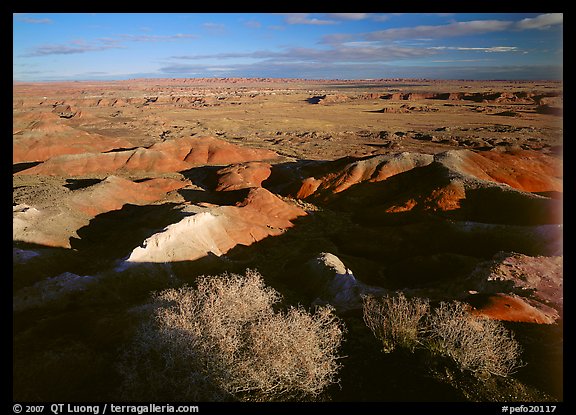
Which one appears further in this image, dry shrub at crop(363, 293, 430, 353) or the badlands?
dry shrub at crop(363, 293, 430, 353)

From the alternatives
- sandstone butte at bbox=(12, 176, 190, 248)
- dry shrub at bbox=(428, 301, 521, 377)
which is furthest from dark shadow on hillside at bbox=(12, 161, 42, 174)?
dry shrub at bbox=(428, 301, 521, 377)

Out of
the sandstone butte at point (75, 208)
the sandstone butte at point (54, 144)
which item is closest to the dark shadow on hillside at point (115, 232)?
the sandstone butte at point (75, 208)

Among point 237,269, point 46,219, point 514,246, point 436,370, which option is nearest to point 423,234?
point 514,246

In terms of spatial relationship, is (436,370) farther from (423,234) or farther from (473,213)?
(473,213)

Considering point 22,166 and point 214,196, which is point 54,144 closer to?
point 22,166

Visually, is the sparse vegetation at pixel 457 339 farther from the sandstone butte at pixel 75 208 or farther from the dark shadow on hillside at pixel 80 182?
the dark shadow on hillside at pixel 80 182

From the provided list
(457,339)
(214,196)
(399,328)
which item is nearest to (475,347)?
(457,339)

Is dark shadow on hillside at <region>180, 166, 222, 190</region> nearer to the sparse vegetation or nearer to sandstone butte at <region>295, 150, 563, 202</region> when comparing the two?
sandstone butte at <region>295, 150, 563, 202</region>
